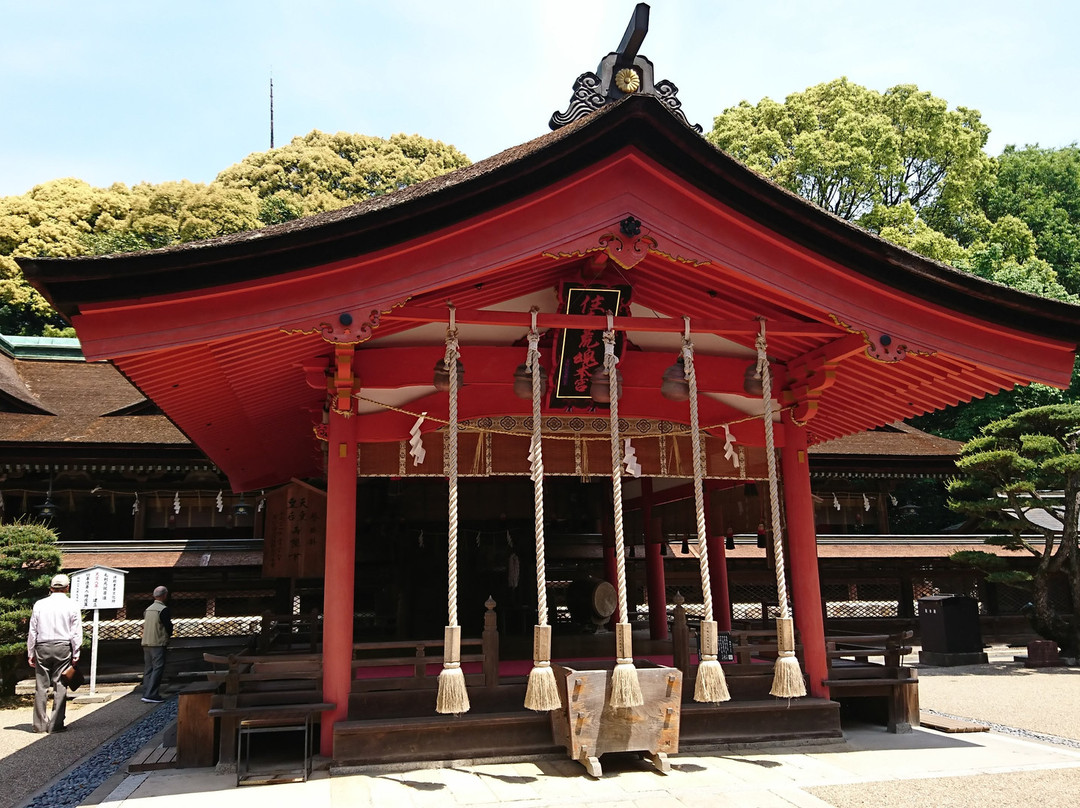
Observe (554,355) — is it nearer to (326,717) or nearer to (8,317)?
(326,717)

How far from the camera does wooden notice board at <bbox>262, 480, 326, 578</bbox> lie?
10656 mm

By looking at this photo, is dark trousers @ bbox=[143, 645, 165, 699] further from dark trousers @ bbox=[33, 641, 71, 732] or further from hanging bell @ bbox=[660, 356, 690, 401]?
hanging bell @ bbox=[660, 356, 690, 401]

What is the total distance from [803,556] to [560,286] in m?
4.03

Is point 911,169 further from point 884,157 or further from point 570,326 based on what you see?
point 570,326

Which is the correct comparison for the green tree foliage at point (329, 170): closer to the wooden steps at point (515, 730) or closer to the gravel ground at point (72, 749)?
the gravel ground at point (72, 749)

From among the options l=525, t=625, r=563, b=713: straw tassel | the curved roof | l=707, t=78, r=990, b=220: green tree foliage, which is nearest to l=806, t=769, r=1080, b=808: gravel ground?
l=525, t=625, r=563, b=713: straw tassel

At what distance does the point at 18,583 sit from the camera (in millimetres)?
11711

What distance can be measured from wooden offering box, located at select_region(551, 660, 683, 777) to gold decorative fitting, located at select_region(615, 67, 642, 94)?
212 inches

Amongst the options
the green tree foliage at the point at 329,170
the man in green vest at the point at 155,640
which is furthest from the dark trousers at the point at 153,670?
the green tree foliage at the point at 329,170

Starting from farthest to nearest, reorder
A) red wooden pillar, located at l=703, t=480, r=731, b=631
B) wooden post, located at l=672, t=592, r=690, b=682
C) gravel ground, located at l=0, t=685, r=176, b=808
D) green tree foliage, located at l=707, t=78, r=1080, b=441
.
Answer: green tree foliage, located at l=707, t=78, r=1080, b=441 < red wooden pillar, located at l=703, t=480, r=731, b=631 < wooden post, located at l=672, t=592, r=690, b=682 < gravel ground, located at l=0, t=685, r=176, b=808

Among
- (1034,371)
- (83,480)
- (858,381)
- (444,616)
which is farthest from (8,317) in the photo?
(1034,371)

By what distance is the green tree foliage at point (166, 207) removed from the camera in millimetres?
32625

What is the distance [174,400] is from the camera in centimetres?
828

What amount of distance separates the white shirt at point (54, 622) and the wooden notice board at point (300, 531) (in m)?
2.61
